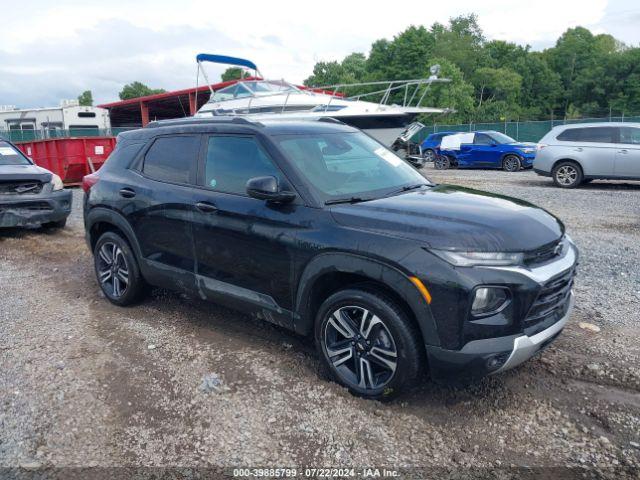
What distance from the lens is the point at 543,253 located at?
3.19 meters

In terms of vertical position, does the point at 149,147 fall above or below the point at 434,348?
above

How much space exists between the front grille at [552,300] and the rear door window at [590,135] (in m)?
11.2

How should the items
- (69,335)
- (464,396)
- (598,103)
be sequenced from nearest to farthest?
1. (464,396)
2. (69,335)
3. (598,103)

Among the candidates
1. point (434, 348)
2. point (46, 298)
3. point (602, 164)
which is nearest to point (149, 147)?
point (46, 298)

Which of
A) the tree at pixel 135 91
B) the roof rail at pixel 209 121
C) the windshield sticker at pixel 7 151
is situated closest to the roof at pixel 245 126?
the roof rail at pixel 209 121

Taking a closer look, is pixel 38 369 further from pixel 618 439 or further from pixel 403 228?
pixel 618 439

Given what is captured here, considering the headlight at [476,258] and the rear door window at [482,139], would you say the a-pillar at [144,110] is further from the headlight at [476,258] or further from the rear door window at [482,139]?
the headlight at [476,258]

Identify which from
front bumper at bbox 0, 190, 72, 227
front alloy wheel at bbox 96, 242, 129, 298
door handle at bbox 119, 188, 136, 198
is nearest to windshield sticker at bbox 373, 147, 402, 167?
door handle at bbox 119, 188, 136, 198

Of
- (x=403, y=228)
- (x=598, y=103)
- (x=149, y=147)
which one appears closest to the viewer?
(x=403, y=228)

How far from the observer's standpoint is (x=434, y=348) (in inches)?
120

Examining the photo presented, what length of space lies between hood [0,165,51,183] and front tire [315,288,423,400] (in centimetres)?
698

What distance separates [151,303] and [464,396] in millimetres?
3288

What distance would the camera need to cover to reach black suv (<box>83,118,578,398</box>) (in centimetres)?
299

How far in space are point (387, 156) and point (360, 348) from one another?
1.86 m
